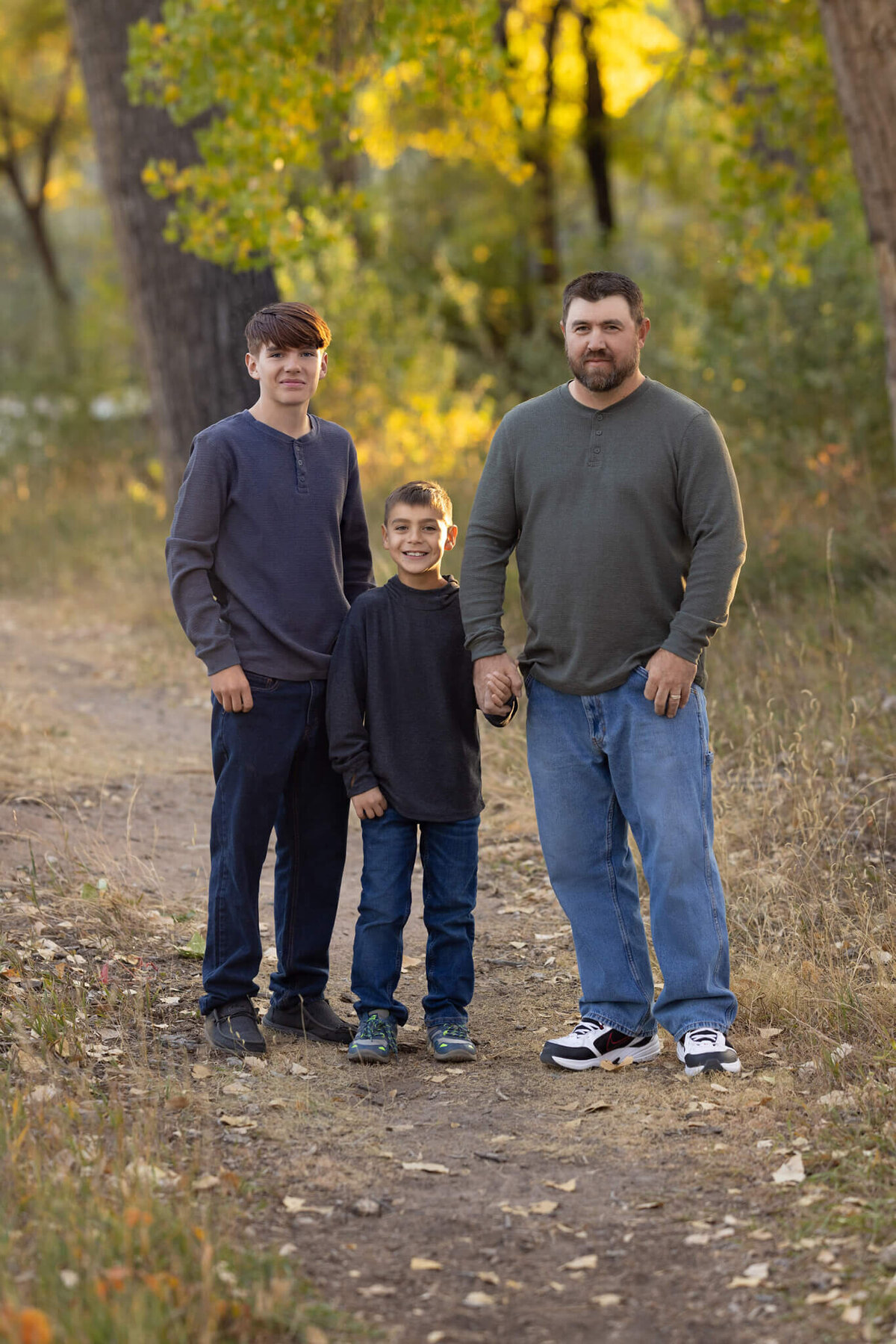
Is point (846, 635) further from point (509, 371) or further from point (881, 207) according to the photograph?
point (509, 371)

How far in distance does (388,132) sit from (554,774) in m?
6.84

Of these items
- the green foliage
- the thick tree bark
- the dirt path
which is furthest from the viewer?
the thick tree bark

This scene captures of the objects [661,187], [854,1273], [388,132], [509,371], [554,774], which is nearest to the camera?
[854,1273]

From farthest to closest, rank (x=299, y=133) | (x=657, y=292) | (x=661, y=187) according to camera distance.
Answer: (x=661, y=187), (x=657, y=292), (x=299, y=133)

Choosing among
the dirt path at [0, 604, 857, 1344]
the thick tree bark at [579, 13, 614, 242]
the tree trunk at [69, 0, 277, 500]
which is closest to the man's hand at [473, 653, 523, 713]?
the dirt path at [0, 604, 857, 1344]

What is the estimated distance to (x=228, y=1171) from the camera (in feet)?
10.4

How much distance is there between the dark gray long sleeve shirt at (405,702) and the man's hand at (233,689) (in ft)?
0.77

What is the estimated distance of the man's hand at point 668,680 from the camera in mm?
3729

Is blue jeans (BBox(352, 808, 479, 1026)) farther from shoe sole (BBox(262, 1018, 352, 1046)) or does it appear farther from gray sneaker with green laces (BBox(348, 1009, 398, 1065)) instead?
shoe sole (BBox(262, 1018, 352, 1046))

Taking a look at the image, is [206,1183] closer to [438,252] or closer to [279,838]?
[279,838]

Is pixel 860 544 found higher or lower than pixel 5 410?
lower

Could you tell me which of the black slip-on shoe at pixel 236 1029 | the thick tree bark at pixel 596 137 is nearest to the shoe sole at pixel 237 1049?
the black slip-on shoe at pixel 236 1029

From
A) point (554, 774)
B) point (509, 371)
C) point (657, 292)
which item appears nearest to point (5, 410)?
point (509, 371)

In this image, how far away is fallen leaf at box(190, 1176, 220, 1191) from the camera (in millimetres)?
3115
